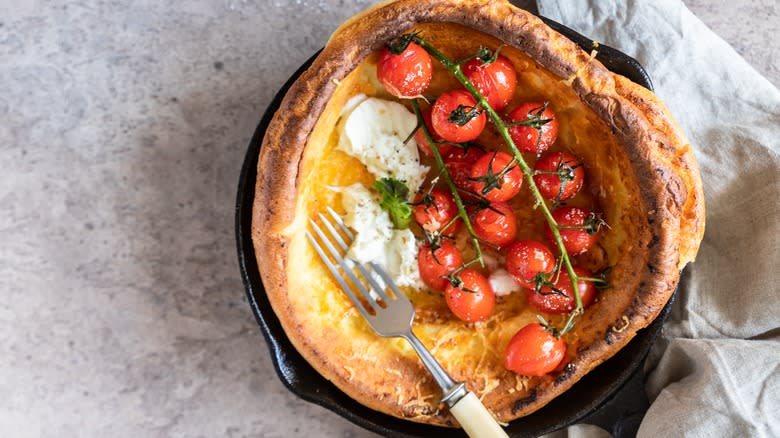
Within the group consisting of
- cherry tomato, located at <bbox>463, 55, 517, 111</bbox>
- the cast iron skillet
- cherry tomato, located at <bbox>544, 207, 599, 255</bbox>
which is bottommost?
the cast iron skillet

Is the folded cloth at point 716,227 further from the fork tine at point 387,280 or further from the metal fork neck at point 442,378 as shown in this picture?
the fork tine at point 387,280

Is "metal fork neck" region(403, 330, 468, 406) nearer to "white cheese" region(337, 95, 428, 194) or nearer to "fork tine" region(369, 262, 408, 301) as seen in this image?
"fork tine" region(369, 262, 408, 301)

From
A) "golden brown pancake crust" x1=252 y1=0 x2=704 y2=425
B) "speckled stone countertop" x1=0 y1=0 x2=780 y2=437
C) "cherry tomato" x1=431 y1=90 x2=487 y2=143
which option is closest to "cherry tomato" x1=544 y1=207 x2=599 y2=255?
"golden brown pancake crust" x1=252 y1=0 x2=704 y2=425

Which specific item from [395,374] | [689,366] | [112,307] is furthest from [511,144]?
[112,307]

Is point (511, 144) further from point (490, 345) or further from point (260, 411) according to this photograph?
point (260, 411)

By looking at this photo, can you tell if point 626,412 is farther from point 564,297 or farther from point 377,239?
point 377,239

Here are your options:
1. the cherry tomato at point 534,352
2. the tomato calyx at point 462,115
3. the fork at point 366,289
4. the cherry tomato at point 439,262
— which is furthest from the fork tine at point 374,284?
the tomato calyx at point 462,115

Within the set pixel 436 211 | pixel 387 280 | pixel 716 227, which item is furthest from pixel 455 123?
pixel 716 227
